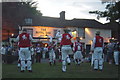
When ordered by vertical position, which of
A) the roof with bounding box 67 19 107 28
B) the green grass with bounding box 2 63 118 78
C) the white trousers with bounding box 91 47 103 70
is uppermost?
the roof with bounding box 67 19 107 28

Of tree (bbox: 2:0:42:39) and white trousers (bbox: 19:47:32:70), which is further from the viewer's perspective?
tree (bbox: 2:0:42:39)

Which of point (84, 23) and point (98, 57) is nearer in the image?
point (98, 57)

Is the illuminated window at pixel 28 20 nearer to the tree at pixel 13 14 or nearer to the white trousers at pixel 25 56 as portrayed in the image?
the tree at pixel 13 14

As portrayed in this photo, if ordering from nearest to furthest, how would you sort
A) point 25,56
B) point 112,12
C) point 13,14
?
point 25,56
point 112,12
point 13,14

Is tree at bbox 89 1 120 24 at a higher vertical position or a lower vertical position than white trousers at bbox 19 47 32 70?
higher

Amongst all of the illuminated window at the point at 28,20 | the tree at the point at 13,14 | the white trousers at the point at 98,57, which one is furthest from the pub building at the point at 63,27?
the white trousers at the point at 98,57

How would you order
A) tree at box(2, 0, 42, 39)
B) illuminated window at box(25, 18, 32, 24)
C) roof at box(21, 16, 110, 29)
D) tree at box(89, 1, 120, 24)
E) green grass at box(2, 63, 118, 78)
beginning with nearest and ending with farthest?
1. green grass at box(2, 63, 118, 78)
2. tree at box(89, 1, 120, 24)
3. illuminated window at box(25, 18, 32, 24)
4. roof at box(21, 16, 110, 29)
5. tree at box(2, 0, 42, 39)

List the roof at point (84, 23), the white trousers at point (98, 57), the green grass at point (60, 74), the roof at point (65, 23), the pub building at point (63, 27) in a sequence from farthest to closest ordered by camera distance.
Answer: the roof at point (84, 23) < the roof at point (65, 23) < the pub building at point (63, 27) < the white trousers at point (98, 57) < the green grass at point (60, 74)

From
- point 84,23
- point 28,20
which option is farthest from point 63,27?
point 28,20

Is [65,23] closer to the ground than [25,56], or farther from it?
farther from it

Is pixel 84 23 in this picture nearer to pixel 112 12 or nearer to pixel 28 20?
pixel 28 20

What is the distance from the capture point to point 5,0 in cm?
5325

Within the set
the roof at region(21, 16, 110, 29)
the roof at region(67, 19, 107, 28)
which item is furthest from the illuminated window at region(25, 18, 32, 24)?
the roof at region(67, 19, 107, 28)

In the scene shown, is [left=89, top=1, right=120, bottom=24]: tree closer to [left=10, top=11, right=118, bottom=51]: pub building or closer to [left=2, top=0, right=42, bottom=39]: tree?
[left=10, top=11, right=118, bottom=51]: pub building
